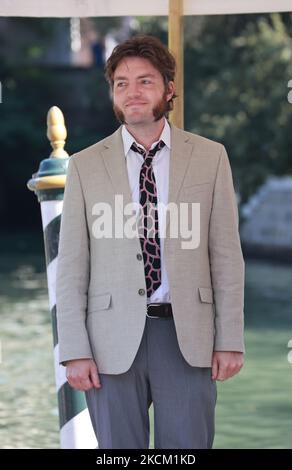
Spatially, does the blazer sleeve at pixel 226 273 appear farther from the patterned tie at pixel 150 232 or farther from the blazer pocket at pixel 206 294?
the patterned tie at pixel 150 232

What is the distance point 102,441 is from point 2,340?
8351 millimetres

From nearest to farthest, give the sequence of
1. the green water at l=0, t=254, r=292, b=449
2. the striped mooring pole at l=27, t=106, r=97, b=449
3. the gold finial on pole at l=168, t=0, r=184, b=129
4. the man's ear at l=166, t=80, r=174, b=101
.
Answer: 1. the man's ear at l=166, t=80, r=174, b=101
2. the gold finial on pole at l=168, t=0, r=184, b=129
3. the striped mooring pole at l=27, t=106, r=97, b=449
4. the green water at l=0, t=254, r=292, b=449

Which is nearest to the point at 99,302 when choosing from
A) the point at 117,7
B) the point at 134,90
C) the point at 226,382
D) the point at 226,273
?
the point at 226,273

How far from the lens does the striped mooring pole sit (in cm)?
492

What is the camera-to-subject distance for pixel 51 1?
465 centimetres

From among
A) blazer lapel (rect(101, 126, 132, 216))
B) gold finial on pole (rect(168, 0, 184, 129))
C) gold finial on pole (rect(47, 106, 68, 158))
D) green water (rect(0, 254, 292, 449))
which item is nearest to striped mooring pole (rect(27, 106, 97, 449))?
gold finial on pole (rect(47, 106, 68, 158))

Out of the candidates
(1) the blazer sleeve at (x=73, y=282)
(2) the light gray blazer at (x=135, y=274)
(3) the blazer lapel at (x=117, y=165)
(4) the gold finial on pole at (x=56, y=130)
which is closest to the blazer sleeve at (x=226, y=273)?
(2) the light gray blazer at (x=135, y=274)

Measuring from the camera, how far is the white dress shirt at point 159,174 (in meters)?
3.66

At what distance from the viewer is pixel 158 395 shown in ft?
11.9

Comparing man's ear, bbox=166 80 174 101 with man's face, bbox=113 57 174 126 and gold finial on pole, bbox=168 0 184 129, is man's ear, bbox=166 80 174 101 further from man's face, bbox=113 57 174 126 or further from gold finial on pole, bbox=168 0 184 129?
gold finial on pole, bbox=168 0 184 129

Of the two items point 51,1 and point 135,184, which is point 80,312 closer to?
point 135,184

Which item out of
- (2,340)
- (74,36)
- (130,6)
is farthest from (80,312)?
(74,36)

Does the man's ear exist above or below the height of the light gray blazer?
above

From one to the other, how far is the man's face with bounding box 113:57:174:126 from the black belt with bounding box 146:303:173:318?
51cm
